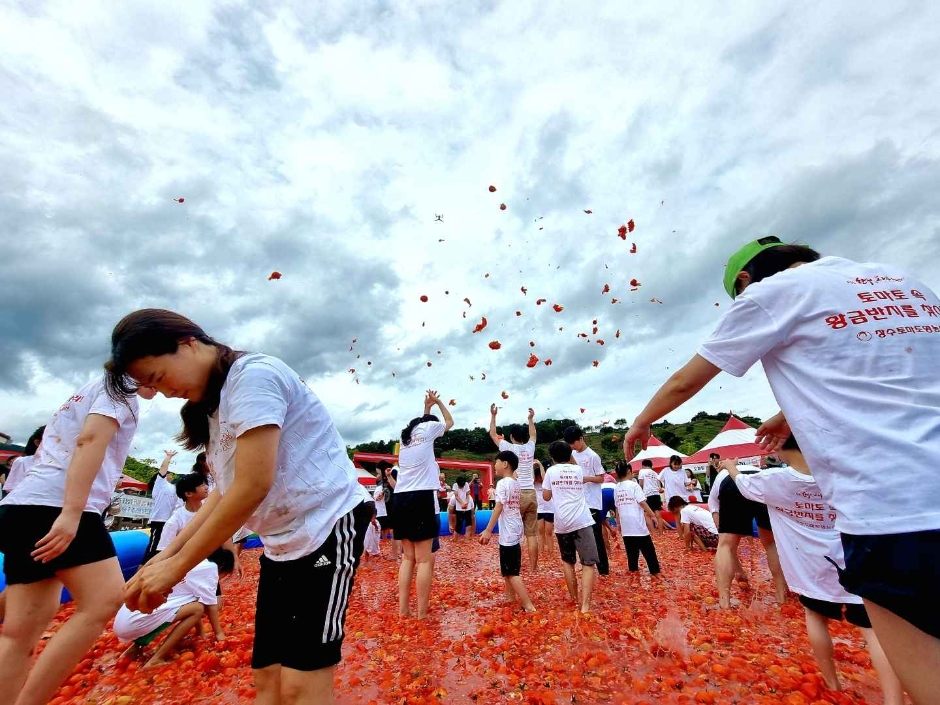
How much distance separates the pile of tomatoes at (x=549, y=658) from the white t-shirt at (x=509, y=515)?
→ 785mm

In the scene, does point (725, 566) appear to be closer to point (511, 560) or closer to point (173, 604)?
point (511, 560)

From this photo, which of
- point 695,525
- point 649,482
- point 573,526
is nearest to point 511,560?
point 573,526

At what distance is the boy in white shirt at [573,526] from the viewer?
539 centimetres

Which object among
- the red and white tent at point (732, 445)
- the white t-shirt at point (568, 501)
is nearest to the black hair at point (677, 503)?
the white t-shirt at point (568, 501)

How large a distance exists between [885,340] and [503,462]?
219 inches

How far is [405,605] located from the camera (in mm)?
5316

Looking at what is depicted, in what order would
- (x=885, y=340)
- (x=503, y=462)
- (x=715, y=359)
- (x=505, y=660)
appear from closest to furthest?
(x=885, y=340) < (x=715, y=359) < (x=505, y=660) < (x=503, y=462)

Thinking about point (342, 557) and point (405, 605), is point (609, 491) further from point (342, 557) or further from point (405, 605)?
point (342, 557)

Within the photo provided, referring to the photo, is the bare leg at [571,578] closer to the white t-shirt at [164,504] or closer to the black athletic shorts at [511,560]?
the black athletic shorts at [511,560]

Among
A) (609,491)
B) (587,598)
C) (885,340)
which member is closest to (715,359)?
(885,340)

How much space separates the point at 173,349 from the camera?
183cm

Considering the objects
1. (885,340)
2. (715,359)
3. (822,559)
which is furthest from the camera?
(822,559)

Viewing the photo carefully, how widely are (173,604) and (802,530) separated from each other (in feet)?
16.7

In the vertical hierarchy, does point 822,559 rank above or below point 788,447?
below
